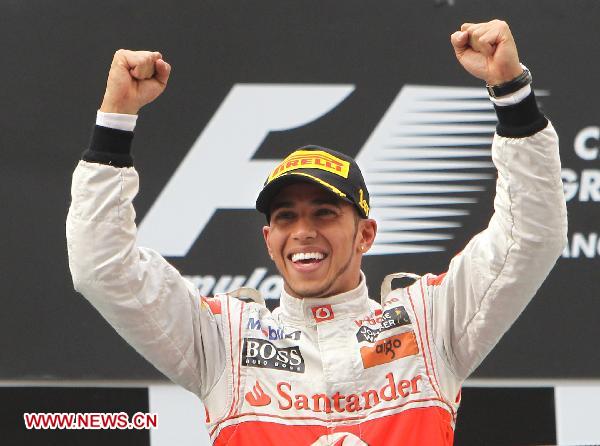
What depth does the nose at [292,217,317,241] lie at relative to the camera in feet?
6.47

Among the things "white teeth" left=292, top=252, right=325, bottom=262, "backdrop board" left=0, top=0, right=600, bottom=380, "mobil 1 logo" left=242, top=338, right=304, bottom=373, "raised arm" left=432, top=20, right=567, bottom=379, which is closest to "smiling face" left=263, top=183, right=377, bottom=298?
"white teeth" left=292, top=252, right=325, bottom=262

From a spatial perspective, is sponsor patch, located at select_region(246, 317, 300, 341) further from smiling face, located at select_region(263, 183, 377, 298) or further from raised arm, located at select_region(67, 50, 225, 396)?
raised arm, located at select_region(67, 50, 225, 396)

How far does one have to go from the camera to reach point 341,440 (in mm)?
1885

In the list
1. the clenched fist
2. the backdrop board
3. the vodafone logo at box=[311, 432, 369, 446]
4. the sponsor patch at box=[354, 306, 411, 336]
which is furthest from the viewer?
the backdrop board

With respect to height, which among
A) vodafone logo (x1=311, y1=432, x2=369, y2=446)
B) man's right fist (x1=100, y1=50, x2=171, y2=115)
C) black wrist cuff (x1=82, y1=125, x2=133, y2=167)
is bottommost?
vodafone logo (x1=311, y1=432, x2=369, y2=446)

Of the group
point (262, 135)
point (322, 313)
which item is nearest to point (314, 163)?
point (322, 313)

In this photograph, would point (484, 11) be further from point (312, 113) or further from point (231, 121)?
point (231, 121)

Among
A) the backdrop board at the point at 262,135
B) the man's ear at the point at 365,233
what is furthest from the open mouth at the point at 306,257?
the backdrop board at the point at 262,135

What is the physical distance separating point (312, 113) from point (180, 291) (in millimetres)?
861

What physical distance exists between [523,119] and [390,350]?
19.0 inches

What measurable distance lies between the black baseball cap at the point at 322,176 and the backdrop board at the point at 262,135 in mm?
594

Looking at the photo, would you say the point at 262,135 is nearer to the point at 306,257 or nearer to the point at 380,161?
the point at 380,161

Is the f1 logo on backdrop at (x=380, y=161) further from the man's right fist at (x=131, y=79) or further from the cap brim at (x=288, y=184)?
the man's right fist at (x=131, y=79)

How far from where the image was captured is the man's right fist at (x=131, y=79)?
1794 mm
